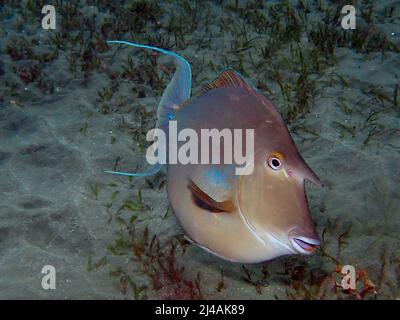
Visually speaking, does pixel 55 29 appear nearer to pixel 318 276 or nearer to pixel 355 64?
pixel 355 64

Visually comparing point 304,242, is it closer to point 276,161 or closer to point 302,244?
point 302,244

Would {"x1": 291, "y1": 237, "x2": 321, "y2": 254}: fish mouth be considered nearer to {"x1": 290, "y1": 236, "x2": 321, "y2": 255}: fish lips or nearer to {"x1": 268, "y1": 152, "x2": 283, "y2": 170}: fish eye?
{"x1": 290, "y1": 236, "x2": 321, "y2": 255}: fish lips

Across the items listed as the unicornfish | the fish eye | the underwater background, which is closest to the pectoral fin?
the unicornfish

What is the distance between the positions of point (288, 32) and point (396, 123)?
7.92 ft

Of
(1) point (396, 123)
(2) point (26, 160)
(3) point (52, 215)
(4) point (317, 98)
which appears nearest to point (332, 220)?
(1) point (396, 123)

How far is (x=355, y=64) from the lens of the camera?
18.7 ft

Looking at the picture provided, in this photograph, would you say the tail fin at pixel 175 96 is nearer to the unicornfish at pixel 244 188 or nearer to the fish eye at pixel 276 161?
the unicornfish at pixel 244 188

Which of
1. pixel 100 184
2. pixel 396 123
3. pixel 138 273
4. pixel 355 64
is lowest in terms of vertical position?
pixel 138 273

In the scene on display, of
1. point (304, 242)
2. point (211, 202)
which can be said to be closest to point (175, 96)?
point (211, 202)

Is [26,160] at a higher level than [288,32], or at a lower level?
lower

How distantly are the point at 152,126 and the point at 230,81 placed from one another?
3007 mm

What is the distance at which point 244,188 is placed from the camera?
6.10ft
